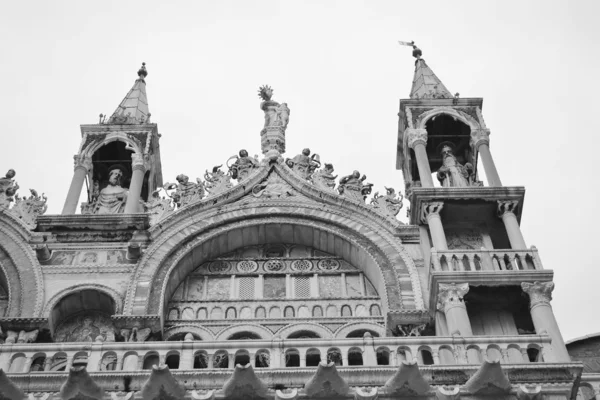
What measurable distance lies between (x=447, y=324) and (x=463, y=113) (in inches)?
272

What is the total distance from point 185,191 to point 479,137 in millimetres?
6504

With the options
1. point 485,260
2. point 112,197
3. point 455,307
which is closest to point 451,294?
point 455,307

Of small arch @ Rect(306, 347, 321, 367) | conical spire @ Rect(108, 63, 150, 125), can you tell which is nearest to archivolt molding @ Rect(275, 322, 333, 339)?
small arch @ Rect(306, 347, 321, 367)

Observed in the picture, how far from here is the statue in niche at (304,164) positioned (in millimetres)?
19875

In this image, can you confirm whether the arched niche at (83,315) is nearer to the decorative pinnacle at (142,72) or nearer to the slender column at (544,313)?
the slender column at (544,313)

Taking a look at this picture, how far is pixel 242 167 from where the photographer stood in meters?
20.1

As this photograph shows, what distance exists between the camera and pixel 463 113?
20.7 meters

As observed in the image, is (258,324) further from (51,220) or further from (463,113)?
(463,113)

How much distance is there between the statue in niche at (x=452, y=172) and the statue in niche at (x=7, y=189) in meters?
9.11

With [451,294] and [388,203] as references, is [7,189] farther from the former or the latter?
[451,294]

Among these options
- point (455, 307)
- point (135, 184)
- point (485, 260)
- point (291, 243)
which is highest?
point (135, 184)

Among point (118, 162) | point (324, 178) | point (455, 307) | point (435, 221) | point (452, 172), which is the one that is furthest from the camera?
point (118, 162)

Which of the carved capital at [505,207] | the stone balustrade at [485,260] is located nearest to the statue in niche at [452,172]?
the carved capital at [505,207]

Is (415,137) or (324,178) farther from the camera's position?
(415,137)
